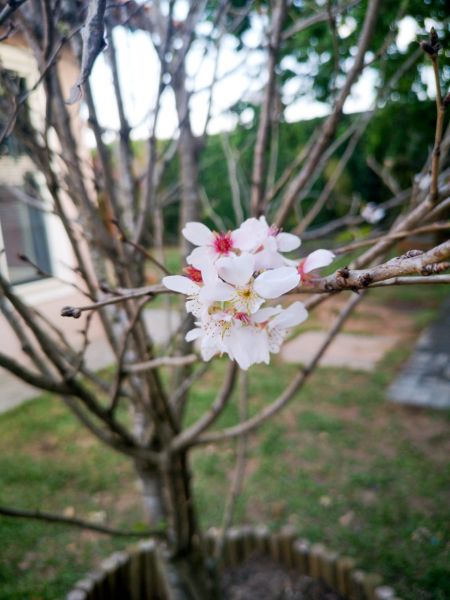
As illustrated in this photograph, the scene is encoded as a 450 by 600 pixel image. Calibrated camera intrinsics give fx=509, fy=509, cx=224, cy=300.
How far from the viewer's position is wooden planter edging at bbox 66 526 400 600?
208cm

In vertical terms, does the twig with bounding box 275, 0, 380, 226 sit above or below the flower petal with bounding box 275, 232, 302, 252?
above

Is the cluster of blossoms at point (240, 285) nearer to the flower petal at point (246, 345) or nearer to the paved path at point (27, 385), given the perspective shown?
the flower petal at point (246, 345)

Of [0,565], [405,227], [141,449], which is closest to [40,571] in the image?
[0,565]

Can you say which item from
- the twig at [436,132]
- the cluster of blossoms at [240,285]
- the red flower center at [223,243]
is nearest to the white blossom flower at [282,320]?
the cluster of blossoms at [240,285]

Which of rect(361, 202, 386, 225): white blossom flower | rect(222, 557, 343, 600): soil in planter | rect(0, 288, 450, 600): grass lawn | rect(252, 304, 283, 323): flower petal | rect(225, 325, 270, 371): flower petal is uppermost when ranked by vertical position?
rect(252, 304, 283, 323): flower petal

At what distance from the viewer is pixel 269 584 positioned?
226 cm

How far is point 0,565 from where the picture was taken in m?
2.64

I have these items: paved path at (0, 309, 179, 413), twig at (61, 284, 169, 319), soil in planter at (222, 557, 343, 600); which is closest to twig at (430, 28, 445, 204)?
twig at (61, 284, 169, 319)

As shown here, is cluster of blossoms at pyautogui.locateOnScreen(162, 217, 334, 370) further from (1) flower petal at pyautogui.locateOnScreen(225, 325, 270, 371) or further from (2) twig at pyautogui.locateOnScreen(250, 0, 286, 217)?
(2) twig at pyautogui.locateOnScreen(250, 0, 286, 217)

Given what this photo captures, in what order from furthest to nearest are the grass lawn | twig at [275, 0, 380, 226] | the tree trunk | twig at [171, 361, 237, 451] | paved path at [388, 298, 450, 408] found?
paved path at [388, 298, 450, 408], the grass lawn, the tree trunk, twig at [171, 361, 237, 451], twig at [275, 0, 380, 226]

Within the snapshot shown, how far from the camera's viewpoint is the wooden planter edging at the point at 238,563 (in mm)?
2076

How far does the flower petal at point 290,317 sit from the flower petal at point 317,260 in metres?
0.06

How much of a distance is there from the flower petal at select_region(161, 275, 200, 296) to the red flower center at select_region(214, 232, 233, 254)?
6cm

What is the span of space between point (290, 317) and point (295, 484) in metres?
2.71
